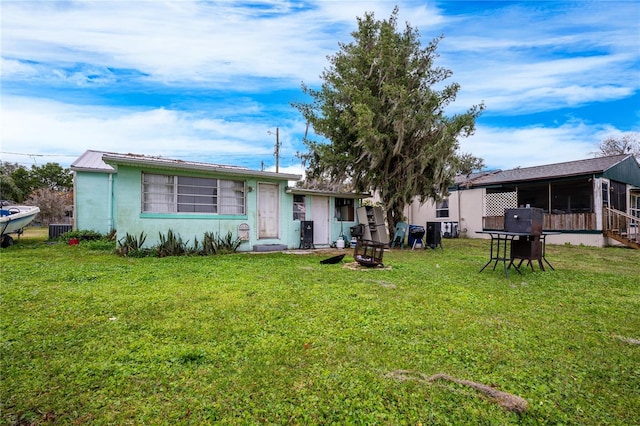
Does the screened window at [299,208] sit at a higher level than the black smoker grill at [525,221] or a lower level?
higher

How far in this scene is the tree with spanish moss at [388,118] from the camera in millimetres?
10719

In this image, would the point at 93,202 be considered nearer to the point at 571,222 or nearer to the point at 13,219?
the point at 13,219

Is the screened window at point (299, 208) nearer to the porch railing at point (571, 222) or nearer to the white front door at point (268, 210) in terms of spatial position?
the white front door at point (268, 210)

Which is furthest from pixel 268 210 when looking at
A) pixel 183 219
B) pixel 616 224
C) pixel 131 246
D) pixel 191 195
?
pixel 616 224

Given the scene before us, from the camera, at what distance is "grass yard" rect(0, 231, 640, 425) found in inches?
73.1

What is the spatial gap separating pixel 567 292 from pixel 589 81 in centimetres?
1238

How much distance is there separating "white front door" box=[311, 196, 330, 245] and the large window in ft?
9.21

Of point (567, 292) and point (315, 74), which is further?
point (315, 74)

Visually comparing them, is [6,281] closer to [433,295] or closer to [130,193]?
[130,193]

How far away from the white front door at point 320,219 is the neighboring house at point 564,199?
5.37 meters

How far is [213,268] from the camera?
6.46 m

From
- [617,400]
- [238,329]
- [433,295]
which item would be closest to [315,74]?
[433,295]

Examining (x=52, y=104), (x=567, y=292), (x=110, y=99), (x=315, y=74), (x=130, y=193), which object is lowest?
(x=567, y=292)

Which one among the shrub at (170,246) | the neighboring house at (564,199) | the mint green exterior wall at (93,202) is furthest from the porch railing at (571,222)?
the mint green exterior wall at (93,202)
